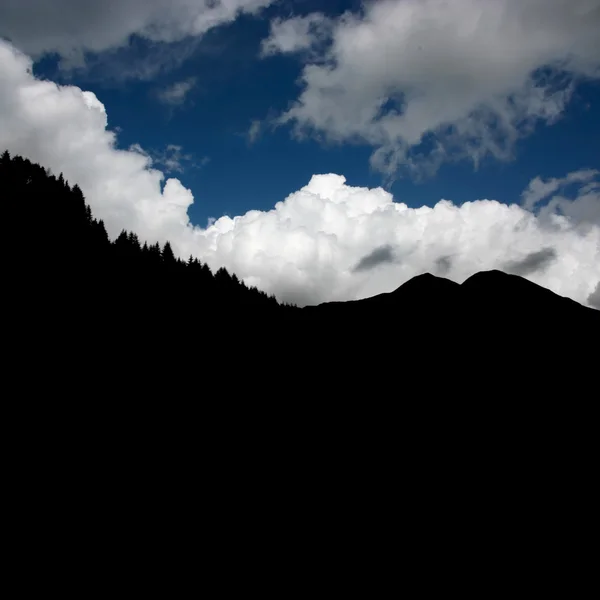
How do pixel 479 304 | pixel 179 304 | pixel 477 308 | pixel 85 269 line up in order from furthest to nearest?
pixel 179 304 < pixel 85 269 < pixel 479 304 < pixel 477 308

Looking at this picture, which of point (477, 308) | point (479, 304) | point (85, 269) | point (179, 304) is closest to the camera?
point (477, 308)

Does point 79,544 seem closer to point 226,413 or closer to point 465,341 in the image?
point 226,413

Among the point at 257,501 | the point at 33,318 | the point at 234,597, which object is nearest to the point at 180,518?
the point at 257,501

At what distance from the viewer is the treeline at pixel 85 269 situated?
51.4 meters

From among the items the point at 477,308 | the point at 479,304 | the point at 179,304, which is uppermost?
the point at 179,304

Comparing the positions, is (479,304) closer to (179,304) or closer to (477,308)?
(477,308)

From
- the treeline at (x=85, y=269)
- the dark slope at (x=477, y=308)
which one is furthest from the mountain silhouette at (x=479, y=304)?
the treeline at (x=85, y=269)

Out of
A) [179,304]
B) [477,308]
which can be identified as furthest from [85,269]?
[477,308]

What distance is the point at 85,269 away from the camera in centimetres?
5972

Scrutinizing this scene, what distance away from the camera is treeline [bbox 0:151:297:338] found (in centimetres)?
5141

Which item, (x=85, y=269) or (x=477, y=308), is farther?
(x=85, y=269)

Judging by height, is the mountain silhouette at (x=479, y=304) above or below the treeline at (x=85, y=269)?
below

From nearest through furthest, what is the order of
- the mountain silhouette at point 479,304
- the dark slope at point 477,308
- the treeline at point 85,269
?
the dark slope at point 477,308 → the mountain silhouette at point 479,304 → the treeline at point 85,269

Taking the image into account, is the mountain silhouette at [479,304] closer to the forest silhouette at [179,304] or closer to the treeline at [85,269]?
the forest silhouette at [179,304]
